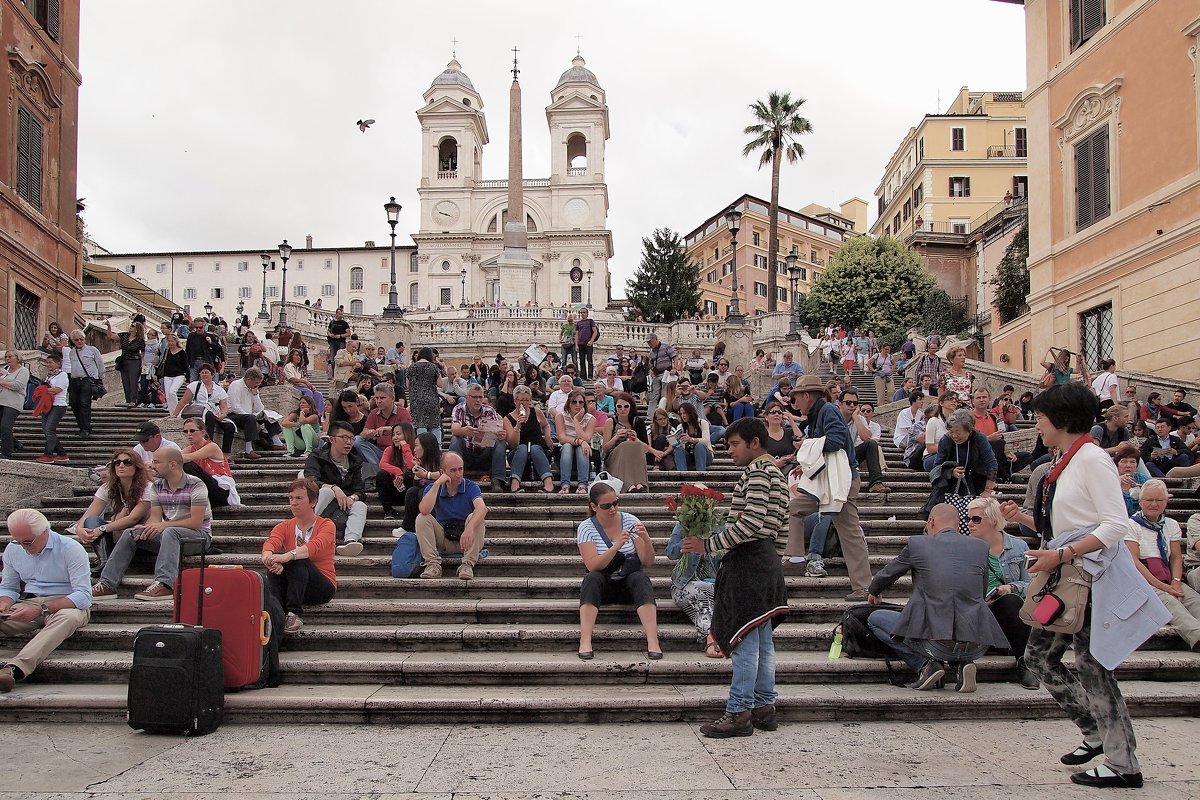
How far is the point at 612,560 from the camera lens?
718cm

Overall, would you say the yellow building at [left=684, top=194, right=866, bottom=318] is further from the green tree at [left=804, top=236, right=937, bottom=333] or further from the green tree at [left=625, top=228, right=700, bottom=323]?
the green tree at [left=804, top=236, right=937, bottom=333]

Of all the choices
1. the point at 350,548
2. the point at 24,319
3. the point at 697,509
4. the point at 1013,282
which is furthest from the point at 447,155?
the point at 697,509

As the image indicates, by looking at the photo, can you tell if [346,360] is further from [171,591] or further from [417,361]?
[171,591]

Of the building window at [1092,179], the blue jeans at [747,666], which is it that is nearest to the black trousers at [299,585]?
the blue jeans at [747,666]

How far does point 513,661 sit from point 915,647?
9.31 feet

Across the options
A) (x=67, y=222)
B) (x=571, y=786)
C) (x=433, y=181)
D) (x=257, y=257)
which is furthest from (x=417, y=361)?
(x=257, y=257)

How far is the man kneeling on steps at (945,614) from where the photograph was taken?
6.29 meters

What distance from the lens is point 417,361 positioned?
12.3m

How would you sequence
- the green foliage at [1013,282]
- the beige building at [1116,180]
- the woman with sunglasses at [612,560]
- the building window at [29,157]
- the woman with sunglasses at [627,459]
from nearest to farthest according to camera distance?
the woman with sunglasses at [612,560] < the woman with sunglasses at [627,459] < the beige building at [1116,180] < the building window at [29,157] < the green foliage at [1013,282]

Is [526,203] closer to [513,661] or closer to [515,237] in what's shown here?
[515,237]

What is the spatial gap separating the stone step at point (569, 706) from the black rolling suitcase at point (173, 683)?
33 centimetres

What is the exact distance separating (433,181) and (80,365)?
65086 mm

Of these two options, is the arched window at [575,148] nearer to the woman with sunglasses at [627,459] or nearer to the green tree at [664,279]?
the green tree at [664,279]

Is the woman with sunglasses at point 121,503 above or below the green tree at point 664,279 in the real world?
below
